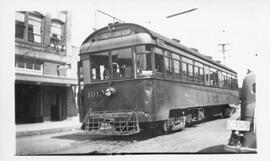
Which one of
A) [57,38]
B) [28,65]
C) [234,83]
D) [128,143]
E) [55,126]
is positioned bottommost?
[128,143]

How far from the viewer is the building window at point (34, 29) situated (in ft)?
24.4

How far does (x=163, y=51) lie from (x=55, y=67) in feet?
10.8

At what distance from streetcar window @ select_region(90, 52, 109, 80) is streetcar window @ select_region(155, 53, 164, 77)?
1117 mm

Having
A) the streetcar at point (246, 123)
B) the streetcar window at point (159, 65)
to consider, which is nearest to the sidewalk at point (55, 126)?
the streetcar window at point (159, 65)

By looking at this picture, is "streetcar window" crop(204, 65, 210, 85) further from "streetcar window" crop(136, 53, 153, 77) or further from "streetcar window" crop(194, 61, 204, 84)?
"streetcar window" crop(136, 53, 153, 77)

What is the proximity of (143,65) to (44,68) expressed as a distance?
3.36m

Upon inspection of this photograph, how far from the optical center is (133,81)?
665 cm

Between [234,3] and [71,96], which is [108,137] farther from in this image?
[234,3]

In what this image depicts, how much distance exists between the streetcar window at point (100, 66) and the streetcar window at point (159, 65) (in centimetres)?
112

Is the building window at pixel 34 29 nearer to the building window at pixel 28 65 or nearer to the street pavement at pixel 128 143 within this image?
the building window at pixel 28 65

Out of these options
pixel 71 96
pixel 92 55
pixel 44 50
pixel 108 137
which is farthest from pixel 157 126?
pixel 44 50

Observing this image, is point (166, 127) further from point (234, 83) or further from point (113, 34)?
point (113, 34)

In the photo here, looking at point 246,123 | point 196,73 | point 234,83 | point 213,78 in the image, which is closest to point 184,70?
point 196,73

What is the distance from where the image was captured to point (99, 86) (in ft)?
23.0
